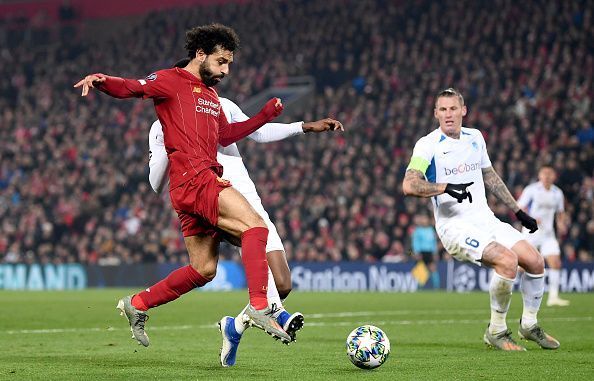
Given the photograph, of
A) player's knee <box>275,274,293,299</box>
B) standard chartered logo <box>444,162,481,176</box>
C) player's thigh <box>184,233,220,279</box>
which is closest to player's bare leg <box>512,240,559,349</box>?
standard chartered logo <box>444,162,481,176</box>

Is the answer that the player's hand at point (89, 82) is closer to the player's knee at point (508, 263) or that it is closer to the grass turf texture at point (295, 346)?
the grass turf texture at point (295, 346)

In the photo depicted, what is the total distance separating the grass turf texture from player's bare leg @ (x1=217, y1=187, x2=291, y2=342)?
0.58m

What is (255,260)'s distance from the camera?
25.2 ft

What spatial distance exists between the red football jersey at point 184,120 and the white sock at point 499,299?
316 cm

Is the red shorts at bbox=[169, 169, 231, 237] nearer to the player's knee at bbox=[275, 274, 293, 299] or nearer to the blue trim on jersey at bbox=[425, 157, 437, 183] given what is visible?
the player's knee at bbox=[275, 274, 293, 299]

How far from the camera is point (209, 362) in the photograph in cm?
879

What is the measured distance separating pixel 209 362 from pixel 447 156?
10.1 feet

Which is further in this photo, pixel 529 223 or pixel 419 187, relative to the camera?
pixel 529 223

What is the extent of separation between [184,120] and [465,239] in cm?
333

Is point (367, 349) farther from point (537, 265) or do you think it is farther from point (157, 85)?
point (537, 265)

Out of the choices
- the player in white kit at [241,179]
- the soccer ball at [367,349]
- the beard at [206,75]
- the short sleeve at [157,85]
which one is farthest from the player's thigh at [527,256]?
the short sleeve at [157,85]

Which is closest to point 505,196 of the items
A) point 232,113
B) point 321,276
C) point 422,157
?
point 422,157

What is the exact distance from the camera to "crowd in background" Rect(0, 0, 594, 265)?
26391mm

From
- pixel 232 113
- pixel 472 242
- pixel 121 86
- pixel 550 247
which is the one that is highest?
pixel 121 86
